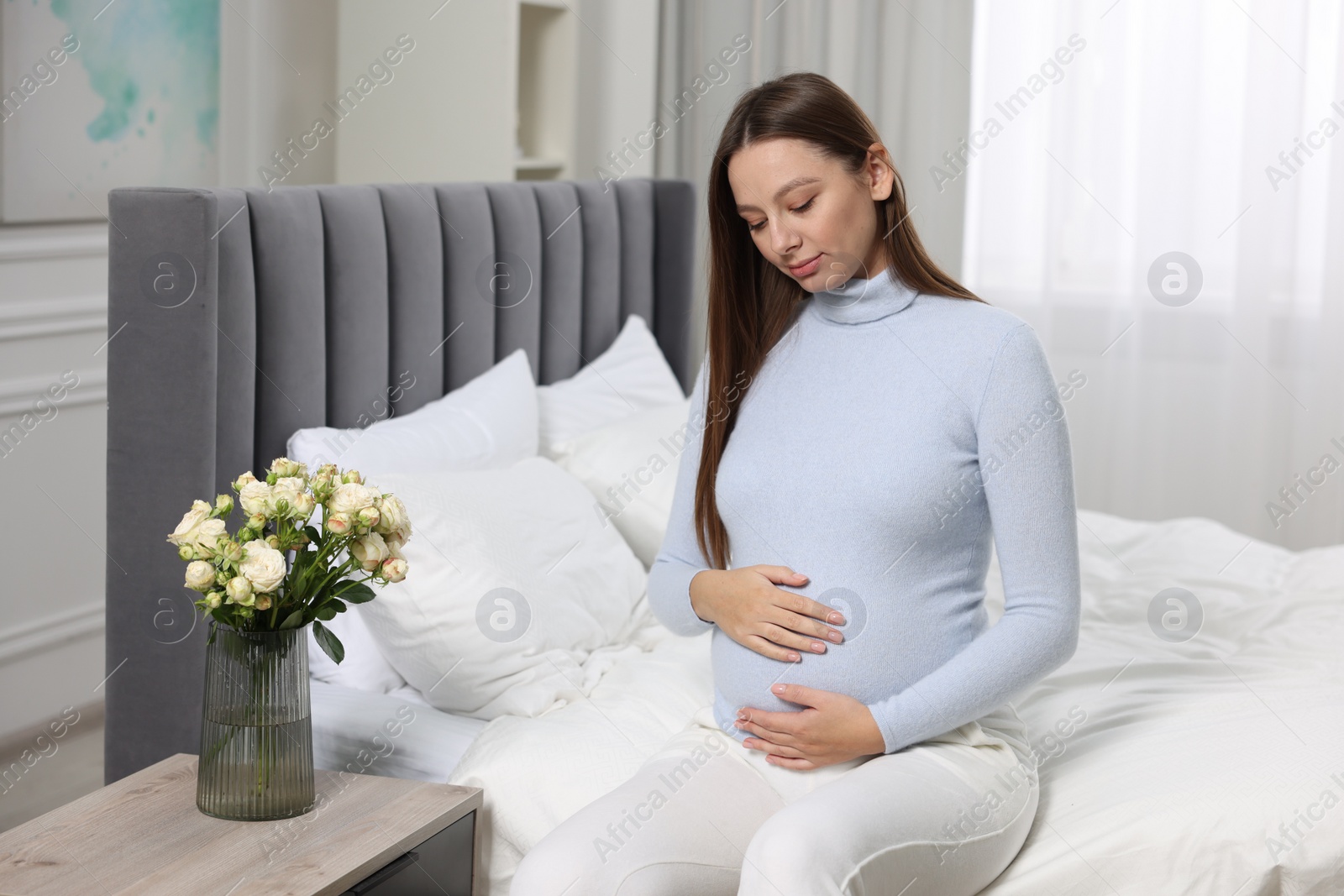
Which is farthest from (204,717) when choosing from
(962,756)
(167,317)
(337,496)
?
(962,756)

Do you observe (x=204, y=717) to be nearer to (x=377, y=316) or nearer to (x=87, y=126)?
(x=377, y=316)

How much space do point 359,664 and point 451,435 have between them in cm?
41

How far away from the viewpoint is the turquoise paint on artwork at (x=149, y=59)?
2.59 m

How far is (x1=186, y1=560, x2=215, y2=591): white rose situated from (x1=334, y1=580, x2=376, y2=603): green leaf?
14 cm

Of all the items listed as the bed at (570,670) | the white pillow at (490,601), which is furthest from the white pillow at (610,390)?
the white pillow at (490,601)

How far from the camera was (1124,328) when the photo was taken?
3.53m

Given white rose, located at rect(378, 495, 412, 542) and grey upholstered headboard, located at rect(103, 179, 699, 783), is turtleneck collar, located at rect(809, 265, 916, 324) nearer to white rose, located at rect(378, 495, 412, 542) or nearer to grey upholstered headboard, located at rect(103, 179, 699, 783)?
white rose, located at rect(378, 495, 412, 542)

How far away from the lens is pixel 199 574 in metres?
1.28

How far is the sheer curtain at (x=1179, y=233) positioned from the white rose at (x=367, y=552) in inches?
105

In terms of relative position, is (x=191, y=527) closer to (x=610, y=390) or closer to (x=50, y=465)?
(x=610, y=390)

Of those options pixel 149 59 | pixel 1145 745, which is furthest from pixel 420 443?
pixel 149 59

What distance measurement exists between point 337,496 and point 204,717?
11.2 inches

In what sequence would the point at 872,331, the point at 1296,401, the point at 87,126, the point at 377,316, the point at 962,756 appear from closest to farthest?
the point at 962,756 → the point at 872,331 → the point at 377,316 → the point at 87,126 → the point at 1296,401

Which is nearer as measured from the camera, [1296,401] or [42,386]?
[42,386]
